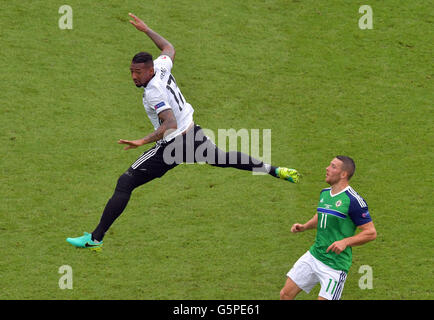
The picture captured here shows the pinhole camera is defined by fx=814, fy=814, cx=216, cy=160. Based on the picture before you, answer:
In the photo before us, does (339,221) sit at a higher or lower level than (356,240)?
higher

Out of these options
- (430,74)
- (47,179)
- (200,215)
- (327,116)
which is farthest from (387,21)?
(47,179)

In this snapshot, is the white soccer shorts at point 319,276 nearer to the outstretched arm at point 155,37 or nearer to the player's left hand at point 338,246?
the player's left hand at point 338,246

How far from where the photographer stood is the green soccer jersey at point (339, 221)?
9.73 meters

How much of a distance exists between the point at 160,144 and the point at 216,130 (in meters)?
3.51

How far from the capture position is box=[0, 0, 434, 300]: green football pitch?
38.7 ft

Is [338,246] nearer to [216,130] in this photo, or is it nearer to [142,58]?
[142,58]

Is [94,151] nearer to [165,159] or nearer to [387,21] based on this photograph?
[165,159]

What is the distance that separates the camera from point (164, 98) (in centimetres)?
1094

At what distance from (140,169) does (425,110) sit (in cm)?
652

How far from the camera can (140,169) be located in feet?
36.8

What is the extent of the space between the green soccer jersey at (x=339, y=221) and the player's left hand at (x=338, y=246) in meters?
0.24

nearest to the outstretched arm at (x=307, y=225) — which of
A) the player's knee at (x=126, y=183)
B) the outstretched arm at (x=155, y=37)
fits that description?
the player's knee at (x=126, y=183)

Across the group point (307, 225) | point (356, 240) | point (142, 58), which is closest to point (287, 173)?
point (307, 225)

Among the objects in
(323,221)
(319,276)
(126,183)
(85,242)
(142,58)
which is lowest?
(319,276)
